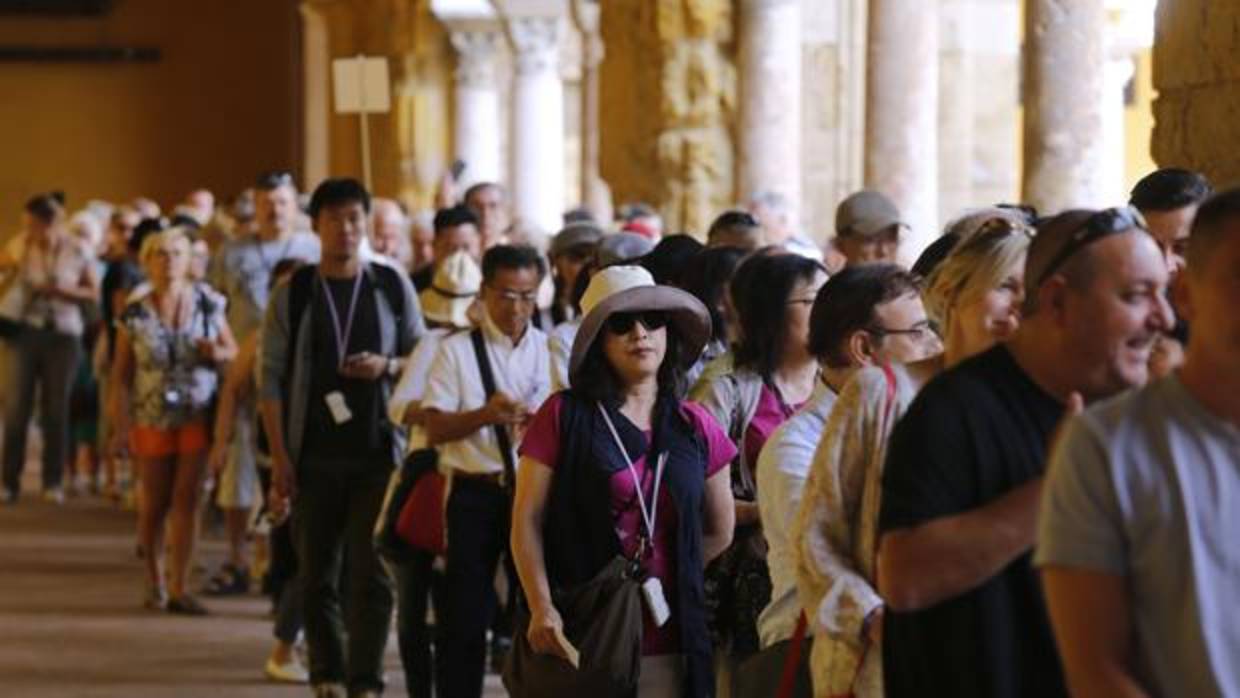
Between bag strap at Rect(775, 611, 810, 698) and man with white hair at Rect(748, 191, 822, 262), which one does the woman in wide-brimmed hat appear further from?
man with white hair at Rect(748, 191, 822, 262)

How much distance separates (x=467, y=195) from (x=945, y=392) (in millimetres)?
8803

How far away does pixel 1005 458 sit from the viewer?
389cm

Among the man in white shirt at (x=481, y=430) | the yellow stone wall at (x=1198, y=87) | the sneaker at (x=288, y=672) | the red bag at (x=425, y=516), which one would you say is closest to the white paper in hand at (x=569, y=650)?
the man in white shirt at (x=481, y=430)

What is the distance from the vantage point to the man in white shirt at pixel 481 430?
26.2 ft

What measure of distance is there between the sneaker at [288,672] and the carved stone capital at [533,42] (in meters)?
12.2

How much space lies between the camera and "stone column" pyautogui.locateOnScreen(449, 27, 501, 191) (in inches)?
950

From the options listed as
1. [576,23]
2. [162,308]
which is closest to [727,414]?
[162,308]

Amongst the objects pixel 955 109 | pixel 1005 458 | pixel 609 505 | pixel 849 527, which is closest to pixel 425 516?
pixel 609 505

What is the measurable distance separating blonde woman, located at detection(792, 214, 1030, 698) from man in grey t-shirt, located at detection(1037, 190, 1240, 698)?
1.04 metres

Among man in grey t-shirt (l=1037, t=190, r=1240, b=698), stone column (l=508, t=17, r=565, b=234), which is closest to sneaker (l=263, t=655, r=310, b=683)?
man in grey t-shirt (l=1037, t=190, r=1240, b=698)

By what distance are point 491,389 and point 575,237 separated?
75.4 inches

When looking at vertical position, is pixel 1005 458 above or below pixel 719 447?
above

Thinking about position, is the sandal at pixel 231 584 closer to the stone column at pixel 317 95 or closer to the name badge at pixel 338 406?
the name badge at pixel 338 406

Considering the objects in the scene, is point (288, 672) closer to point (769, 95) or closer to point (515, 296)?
point (515, 296)
